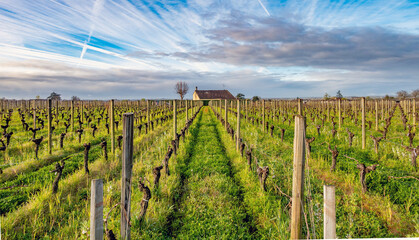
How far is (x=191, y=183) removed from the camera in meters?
5.85

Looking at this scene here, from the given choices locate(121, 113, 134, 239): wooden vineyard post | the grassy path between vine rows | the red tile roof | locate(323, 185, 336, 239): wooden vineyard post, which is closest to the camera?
locate(323, 185, 336, 239): wooden vineyard post

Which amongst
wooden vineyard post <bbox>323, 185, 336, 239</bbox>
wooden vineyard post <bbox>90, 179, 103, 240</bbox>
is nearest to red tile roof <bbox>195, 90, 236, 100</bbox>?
wooden vineyard post <bbox>90, 179, 103, 240</bbox>

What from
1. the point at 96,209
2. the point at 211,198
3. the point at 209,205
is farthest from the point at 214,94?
the point at 96,209

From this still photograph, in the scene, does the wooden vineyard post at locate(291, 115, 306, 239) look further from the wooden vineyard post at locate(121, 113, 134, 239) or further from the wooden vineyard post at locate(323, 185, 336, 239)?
the wooden vineyard post at locate(121, 113, 134, 239)

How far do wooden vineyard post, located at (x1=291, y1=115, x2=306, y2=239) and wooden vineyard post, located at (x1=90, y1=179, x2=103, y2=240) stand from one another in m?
2.14

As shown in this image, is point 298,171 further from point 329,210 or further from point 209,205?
point 209,205

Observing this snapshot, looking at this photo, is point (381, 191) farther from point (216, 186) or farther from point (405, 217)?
point (216, 186)

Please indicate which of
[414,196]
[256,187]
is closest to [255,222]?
[256,187]

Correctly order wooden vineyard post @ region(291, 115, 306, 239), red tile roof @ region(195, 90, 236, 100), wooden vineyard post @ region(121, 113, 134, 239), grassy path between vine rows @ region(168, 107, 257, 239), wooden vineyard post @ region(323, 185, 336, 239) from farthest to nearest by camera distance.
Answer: red tile roof @ region(195, 90, 236, 100)
grassy path between vine rows @ region(168, 107, 257, 239)
wooden vineyard post @ region(121, 113, 134, 239)
wooden vineyard post @ region(291, 115, 306, 239)
wooden vineyard post @ region(323, 185, 336, 239)

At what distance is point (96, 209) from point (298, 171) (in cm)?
228

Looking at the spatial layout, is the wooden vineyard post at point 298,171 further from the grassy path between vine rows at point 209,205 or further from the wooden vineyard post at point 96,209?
the wooden vineyard post at point 96,209

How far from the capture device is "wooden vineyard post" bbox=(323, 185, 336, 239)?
2264 millimetres

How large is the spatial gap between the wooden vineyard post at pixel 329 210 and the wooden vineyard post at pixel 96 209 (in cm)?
236

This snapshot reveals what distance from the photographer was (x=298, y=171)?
257 centimetres
